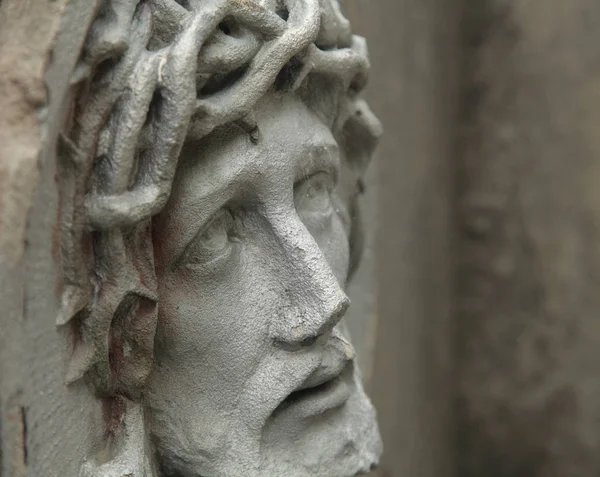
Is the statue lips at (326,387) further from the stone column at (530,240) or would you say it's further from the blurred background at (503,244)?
the stone column at (530,240)

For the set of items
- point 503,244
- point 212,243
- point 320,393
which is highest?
point 212,243

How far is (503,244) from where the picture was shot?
1.64 metres

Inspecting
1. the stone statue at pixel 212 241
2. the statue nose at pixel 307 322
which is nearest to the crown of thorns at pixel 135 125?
the stone statue at pixel 212 241

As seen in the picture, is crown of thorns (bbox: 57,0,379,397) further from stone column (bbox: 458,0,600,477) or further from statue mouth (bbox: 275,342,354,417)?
stone column (bbox: 458,0,600,477)

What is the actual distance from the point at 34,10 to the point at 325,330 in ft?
1.00

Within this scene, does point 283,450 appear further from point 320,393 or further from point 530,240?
point 530,240

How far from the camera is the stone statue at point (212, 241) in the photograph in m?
0.56

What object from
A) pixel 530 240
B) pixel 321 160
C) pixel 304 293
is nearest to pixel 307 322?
pixel 304 293

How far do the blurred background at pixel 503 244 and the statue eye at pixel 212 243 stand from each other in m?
0.78

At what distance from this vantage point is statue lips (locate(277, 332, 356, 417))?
68cm

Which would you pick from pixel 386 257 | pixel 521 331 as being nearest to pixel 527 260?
pixel 521 331

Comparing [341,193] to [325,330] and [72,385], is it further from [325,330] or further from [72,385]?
[72,385]

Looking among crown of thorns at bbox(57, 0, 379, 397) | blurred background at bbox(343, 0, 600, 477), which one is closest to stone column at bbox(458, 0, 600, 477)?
blurred background at bbox(343, 0, 600, 477)

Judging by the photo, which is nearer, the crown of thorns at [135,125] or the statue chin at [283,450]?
the crown of thorns at [135,125]
